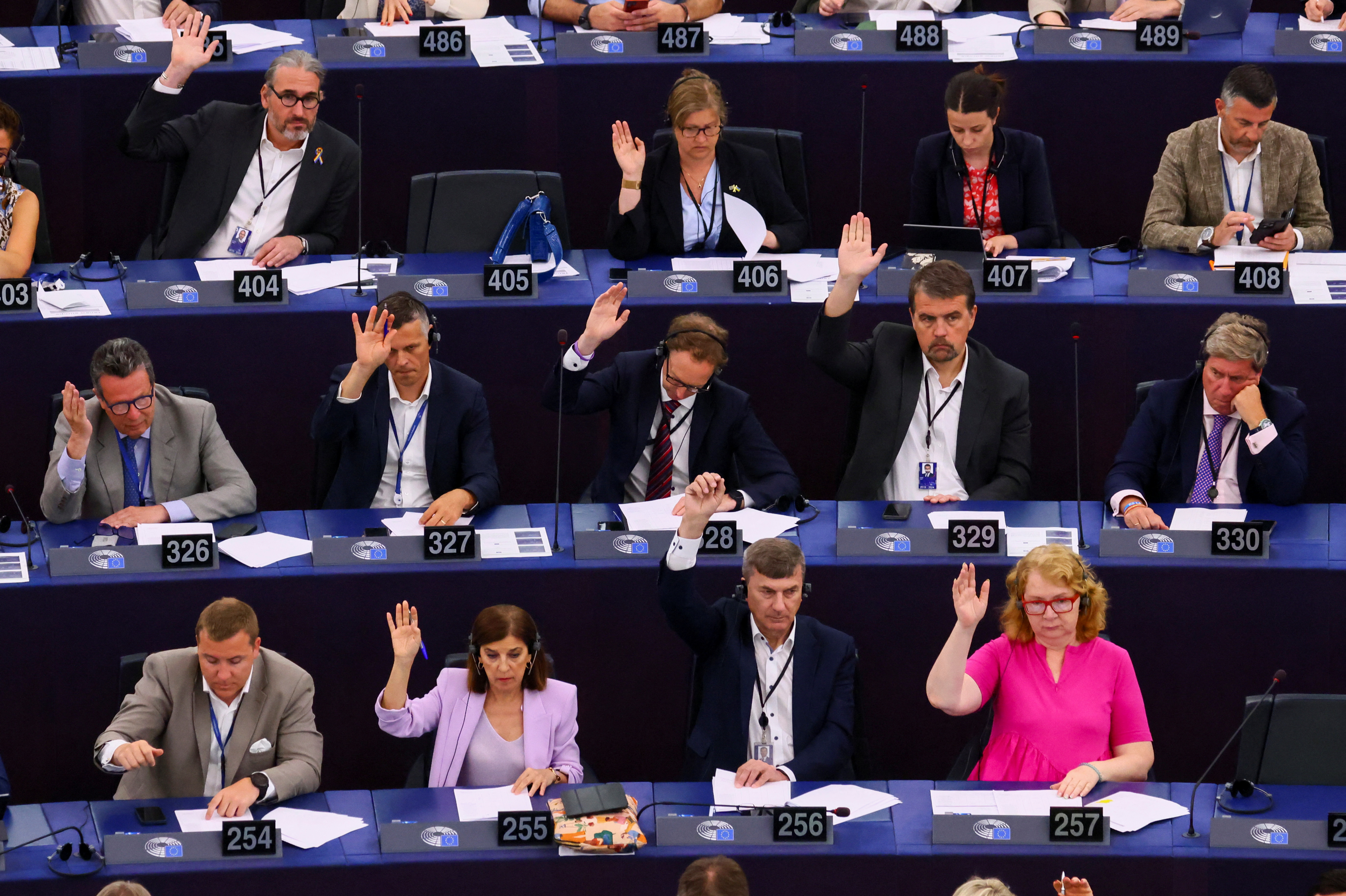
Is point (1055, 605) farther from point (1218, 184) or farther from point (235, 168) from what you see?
point (235, 168)

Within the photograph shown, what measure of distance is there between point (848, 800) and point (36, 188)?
3001 mm

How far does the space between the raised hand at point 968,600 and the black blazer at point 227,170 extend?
7.77 feet

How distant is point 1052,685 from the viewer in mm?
4238

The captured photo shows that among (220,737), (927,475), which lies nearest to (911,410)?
(927,475)

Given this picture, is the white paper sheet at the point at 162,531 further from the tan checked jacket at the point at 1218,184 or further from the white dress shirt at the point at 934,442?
the tan checked jacket at the point at 1218,184

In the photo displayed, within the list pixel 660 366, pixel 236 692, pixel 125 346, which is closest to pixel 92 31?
pixel 125 346

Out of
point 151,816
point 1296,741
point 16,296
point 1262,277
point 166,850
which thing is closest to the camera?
point 166,850

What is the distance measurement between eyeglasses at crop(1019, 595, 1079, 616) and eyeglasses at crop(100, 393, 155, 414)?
203 cm

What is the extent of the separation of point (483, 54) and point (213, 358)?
4.62ft

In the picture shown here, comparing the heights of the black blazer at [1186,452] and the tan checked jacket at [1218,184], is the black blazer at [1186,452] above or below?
below

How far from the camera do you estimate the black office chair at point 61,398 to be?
4.97 meters

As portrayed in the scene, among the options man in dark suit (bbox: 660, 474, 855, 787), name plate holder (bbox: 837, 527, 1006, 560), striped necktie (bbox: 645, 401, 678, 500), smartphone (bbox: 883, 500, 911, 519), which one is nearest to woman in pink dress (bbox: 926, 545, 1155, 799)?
man in dark suit (bbox: 660, 474, 855, 787)

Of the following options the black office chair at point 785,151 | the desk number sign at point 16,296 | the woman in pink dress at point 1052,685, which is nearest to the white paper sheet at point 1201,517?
the woman in pink dress at point 1052,685

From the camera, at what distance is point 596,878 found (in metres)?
3.83
